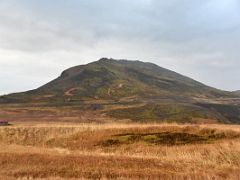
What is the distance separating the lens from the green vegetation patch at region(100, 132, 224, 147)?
1849 inches

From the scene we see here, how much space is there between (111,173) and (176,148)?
16.4 m

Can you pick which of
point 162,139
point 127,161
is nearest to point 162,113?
point 162,139

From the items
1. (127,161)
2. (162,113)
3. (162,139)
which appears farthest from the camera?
(162,113)

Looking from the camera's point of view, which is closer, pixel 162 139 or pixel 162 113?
pixel 162 139

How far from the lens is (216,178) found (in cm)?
2395

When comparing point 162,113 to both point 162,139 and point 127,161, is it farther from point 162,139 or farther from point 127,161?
point 127,161

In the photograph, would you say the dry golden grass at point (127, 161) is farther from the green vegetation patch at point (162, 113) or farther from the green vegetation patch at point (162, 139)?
the green vegetation patch at point (162, 113)

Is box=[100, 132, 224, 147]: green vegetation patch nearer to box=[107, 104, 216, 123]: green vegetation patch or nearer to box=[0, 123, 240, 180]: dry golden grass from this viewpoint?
box=[0, 123, 240, 180]: dry golden grass

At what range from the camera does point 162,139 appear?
48.2 m

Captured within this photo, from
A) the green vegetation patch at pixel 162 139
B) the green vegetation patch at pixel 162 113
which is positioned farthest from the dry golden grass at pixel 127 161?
the green vegetation patch at pixel 162 113

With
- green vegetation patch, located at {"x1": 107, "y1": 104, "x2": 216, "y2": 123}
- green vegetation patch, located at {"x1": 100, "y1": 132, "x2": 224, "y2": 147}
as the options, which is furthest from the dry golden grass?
green vegetation patch, located at {"x1": 107, "y1": 104, "x2": 216, "y2": 123}

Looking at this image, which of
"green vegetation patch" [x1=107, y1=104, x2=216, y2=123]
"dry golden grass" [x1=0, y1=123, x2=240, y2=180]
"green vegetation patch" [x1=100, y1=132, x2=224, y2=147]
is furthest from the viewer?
"green vegetation patch" [x1=107, y1=104, x2=216, y2=123]

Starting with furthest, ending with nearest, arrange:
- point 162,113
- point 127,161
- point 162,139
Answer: point 162,113
point 162,139
point 127,161

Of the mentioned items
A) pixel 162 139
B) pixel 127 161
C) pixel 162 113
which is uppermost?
pixel 162 113
